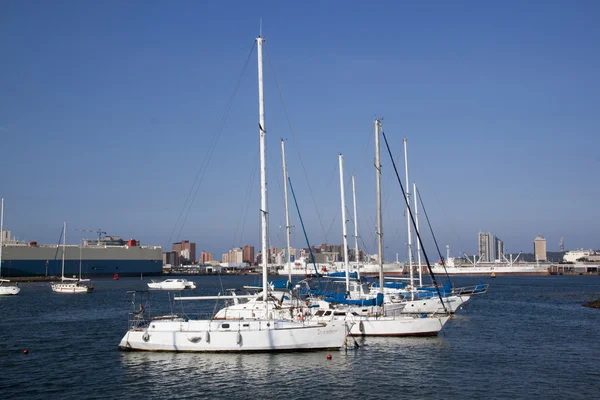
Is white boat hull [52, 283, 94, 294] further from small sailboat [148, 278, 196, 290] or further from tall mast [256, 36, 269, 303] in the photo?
tall mast [256, 36, 269, 303]

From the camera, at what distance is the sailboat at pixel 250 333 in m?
30.9

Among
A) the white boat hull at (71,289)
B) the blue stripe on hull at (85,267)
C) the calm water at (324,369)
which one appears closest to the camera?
the calm water at (324,369)

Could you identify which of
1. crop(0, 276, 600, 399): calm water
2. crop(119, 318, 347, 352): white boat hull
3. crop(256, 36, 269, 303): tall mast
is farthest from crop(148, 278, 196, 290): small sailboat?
crop(256, 36, 269, 303): tall mast

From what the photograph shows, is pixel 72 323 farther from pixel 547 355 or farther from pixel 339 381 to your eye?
pixel 547 355

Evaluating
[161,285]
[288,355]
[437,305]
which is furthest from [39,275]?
[288,355]

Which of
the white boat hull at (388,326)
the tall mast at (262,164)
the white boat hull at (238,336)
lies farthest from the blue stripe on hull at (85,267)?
the tall mast at (262,164)

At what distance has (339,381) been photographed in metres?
26.0

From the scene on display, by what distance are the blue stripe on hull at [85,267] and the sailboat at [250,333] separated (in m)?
138

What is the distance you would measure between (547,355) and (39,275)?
152 m

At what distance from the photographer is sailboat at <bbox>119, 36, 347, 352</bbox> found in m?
30.9

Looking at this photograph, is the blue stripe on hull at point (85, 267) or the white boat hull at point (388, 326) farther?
the blue stripe on hull at point (85, 267)

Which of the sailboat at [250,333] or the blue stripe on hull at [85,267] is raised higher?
the blue stripe on hull at [85,267]

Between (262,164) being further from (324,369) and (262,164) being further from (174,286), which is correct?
(174,286)

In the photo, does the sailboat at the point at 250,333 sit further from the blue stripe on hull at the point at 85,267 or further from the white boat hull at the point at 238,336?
the blue stripe on hull at the point at 85,267
